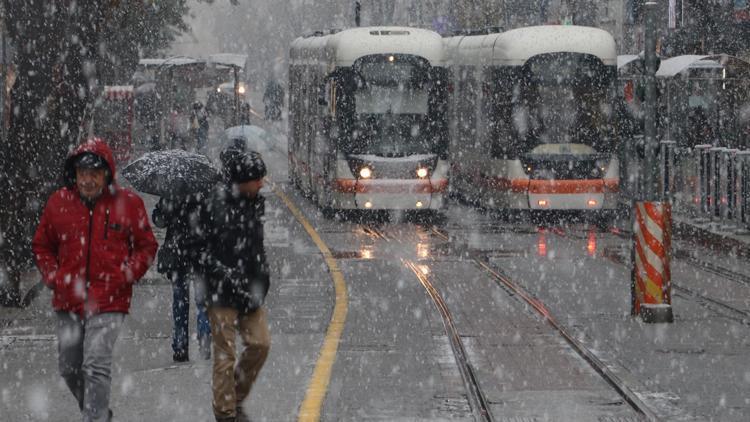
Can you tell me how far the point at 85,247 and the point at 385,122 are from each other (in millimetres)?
17811

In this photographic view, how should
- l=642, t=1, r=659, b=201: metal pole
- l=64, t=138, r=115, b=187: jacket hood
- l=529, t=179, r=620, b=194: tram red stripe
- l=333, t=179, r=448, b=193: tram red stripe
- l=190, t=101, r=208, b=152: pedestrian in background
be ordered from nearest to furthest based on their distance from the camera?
1. l=64, t=138, r=115, b=187: jacket hood
2. l=642, t=1, r=659, b=201: metal pole
3. l=529, t=179, r=620, b=194: tram red stripe
4. l=333, t=179, r=448, b=193: tram red stripe
5. l=190, t=101, r=208, b=152: pedestrian in background

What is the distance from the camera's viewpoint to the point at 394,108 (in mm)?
25125

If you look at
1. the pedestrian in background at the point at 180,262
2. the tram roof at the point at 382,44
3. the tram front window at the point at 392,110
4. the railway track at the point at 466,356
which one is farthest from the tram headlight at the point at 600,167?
the pedestrian in background at the point at 180,262

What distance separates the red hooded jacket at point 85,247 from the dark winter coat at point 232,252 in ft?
2.11

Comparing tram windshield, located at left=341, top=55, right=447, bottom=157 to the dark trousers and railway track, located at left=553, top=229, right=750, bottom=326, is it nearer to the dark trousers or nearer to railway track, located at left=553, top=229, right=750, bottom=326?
railway track, located at left=553, top=229, right=750, bottom=326

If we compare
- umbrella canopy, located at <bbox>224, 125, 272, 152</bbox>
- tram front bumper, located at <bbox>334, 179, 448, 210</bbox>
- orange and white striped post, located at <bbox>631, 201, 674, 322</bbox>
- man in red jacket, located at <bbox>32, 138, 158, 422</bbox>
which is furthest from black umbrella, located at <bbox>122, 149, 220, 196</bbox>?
tram front bumper, located at <bbox>334, 179, 448, 210</bbox>

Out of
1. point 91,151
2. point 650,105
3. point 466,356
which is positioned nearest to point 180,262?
point 91,151

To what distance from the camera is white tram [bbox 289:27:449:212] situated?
81.4 ft

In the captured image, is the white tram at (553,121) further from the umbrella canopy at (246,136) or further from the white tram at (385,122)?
the umbrella canopy at (246,136)

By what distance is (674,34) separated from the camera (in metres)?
46.8

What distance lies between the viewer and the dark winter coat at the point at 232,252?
8016mm

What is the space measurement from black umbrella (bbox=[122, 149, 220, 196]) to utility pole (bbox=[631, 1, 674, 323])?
14.6 feet

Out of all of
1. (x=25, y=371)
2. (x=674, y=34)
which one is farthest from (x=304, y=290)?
(x=674, y=34)

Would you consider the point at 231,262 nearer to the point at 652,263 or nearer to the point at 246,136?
the point at 652,263
